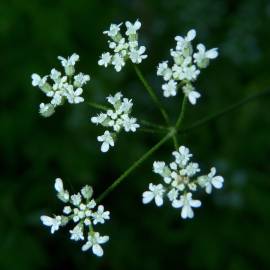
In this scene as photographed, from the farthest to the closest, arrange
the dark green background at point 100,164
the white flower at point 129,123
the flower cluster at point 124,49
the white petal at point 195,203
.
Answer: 1. the dark green background at point 100,164
2. the flower cluster at point 124,49
3. the white flower at point 129,123
4. the white petal at point 195,203

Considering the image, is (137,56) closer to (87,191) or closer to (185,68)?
(185,68)

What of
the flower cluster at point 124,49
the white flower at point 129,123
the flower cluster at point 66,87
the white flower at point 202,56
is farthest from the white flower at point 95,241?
the white flower at point 202,56

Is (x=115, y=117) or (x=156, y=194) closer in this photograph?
(x=156, y=194)

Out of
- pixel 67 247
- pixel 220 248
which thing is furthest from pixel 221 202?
pixel 67 247

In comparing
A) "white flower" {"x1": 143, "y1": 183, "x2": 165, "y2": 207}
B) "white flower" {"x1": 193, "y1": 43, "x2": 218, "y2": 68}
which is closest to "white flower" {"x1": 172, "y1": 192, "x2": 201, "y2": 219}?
"white flower" {"x1": 143, "y1": 183, "x2": 165, "y2": 207}

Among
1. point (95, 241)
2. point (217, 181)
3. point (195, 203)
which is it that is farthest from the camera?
point (95, 241)

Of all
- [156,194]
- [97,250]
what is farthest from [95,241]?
[156,194]

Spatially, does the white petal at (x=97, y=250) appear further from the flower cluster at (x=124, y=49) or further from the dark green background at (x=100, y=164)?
the dark green background at (x=100, y=164)

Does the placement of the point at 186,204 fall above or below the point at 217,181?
below

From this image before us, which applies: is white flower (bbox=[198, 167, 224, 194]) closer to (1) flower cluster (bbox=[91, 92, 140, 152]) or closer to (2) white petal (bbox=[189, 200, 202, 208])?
(2) white petal (bbox=[189, 200, 202, 208])
